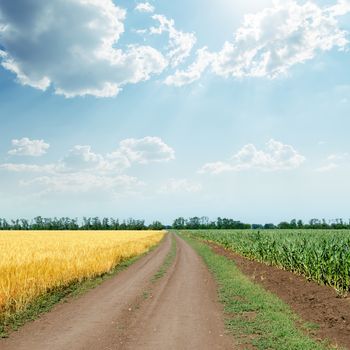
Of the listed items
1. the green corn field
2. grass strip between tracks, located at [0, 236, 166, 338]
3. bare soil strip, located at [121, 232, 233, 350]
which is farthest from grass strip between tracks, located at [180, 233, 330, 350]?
grass strip between tracks, located at [0, 236, 166, 338]

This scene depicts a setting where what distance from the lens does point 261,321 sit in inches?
434

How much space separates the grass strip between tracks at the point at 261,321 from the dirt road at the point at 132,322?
1.52 ft

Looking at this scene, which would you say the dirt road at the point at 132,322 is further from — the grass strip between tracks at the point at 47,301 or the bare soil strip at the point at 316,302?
the bare soil strip at the point at 316,302

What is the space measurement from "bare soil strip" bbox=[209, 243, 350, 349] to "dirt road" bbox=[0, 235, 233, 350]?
271 centimetres

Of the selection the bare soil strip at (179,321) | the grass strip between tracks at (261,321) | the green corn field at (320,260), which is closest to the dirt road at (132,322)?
the bare soil strip at (179,321)

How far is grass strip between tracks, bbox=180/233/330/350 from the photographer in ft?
29.5

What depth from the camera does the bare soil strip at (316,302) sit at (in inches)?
399

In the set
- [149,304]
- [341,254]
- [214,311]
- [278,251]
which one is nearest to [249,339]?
[214,311]

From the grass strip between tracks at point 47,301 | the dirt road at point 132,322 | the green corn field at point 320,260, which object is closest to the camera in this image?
the dirt road at point 132,322

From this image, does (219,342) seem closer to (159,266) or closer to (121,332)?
(121,332)

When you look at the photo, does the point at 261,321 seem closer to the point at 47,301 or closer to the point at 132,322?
the point at 132,322

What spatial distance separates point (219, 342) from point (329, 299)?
253 inches

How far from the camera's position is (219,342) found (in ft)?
29.9

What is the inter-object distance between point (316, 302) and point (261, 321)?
3.61m
